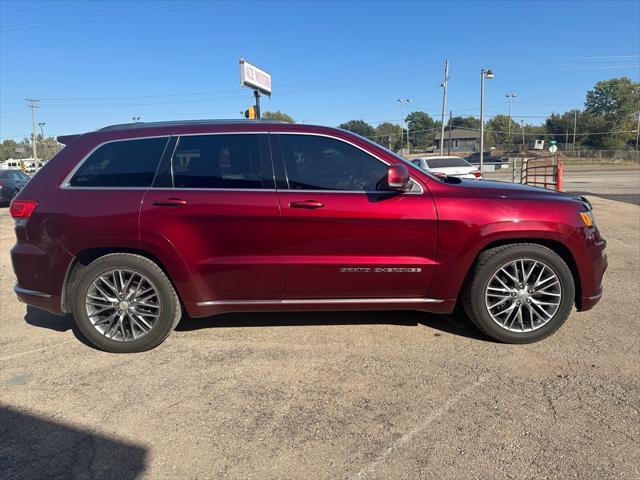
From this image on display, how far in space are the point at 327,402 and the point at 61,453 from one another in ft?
5.16

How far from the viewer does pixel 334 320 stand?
446 cm

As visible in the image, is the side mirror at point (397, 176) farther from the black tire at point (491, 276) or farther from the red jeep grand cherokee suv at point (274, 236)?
the black tire at point (491, 276)

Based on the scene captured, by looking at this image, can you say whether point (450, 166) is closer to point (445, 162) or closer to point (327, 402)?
point (445, 162)

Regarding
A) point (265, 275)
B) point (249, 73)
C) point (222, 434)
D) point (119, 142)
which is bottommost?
point (222, 434)

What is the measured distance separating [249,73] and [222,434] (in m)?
11.7

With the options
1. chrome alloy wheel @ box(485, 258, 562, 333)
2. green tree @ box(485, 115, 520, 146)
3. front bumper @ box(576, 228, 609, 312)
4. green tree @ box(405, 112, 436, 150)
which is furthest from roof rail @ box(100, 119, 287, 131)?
green tree @ box(405, 112, 436, 150)

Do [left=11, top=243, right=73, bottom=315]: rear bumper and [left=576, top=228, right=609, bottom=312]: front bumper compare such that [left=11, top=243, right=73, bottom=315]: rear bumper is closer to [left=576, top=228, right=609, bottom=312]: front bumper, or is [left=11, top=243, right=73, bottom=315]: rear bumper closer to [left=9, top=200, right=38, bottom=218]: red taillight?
[left=9, top=200, right=38, bottom=218]: red taillight

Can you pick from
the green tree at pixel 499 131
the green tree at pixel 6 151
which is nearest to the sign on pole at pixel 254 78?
the green tree at pixel 499 131

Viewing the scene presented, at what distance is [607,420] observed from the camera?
110 inches

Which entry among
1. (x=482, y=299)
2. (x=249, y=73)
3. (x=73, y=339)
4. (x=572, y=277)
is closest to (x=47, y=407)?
(x=73, y=339)

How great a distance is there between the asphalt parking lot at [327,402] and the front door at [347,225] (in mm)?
565

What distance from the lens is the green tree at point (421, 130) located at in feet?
394

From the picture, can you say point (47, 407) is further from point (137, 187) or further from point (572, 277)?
point (572, 277)

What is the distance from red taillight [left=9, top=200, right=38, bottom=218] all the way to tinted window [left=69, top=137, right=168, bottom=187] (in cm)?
36
